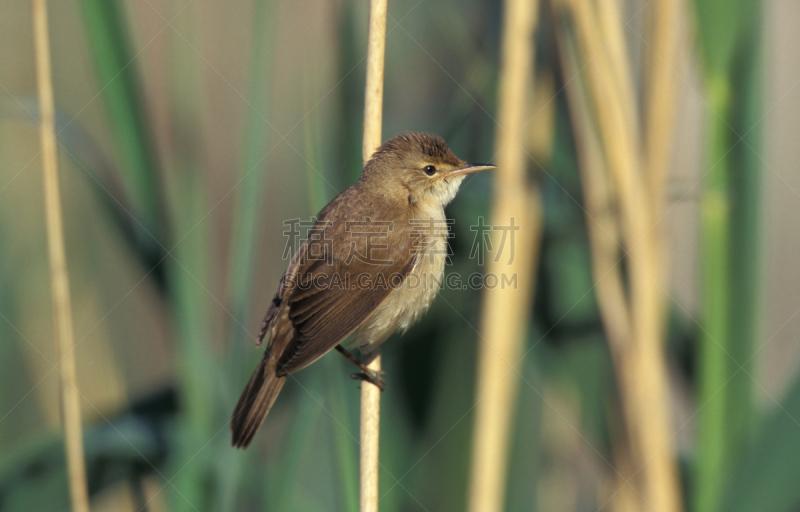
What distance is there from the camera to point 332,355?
205cm

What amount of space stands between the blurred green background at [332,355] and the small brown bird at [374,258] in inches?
3.2

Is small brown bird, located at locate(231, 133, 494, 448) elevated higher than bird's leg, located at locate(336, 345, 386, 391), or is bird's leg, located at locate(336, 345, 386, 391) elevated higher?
small brown bird, located at locate(231, 133, 494, 448)

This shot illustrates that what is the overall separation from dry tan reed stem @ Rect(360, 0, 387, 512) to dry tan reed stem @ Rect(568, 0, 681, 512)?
25.4 inches

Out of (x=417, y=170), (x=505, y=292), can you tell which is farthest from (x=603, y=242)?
(x=417, y=170)

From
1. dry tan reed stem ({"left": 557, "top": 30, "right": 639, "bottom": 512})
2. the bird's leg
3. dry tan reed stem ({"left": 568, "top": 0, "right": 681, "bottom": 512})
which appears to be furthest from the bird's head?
the bird's leg

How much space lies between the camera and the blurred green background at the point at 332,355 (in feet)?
6.04

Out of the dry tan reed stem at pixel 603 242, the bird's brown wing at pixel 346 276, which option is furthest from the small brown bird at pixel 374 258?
the dry tan reed stem at pixel 603 242

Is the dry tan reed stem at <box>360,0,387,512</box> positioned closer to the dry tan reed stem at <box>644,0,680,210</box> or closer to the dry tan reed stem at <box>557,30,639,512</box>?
the dry tan reed stem at <box>557,30,639,512</box>

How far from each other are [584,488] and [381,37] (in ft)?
7.08

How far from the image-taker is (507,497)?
216 centimetres

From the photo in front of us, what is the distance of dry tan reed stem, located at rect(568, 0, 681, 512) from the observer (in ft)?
6.43

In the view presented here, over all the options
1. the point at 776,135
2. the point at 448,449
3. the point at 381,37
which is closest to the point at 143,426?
the point at 448,449

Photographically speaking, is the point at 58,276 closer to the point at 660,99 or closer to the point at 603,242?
the point at 603,242

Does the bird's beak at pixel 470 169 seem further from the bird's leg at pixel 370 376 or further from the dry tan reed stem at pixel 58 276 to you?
the dry tan reed stem at pixel 58 276
